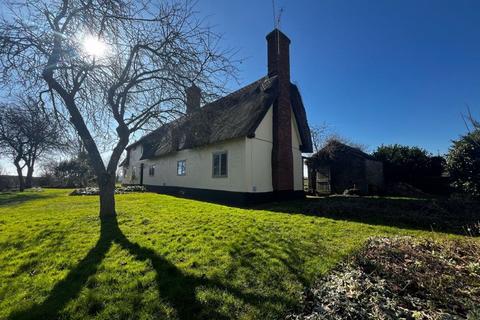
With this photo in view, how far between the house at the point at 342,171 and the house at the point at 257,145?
4153 mm

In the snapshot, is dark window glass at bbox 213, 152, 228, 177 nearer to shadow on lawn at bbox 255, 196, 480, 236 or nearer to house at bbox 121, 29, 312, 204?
house at bbox 121, 29, 312, 204

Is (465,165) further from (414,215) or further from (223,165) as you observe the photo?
(223,165)

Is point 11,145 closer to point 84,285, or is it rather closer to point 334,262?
point 84,285

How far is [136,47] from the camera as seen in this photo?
6668mm

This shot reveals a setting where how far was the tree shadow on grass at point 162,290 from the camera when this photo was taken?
2666mm

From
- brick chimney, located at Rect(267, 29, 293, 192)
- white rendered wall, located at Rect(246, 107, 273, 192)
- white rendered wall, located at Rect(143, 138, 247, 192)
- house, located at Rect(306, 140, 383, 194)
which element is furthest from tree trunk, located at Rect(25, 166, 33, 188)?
house, located at Rect(306, 140, 383, 194)

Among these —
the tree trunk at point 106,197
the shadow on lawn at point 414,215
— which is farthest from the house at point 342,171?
the tree trunk at point 106,197

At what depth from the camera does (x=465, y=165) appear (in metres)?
11.9

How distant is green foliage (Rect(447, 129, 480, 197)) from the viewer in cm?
1142

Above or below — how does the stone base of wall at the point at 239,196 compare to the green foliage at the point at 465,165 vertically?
below

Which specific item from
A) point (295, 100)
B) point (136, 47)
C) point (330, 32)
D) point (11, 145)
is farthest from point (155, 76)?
point (11, 145)

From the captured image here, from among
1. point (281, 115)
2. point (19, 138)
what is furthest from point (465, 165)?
point (19, 138)

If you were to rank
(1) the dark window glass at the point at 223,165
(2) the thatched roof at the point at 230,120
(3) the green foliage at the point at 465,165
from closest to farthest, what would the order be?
(2) the thatched roof at the point at 230,120, (3) the green foliage at the point at 465,165, (1) the dark window glass at the point at 223,165

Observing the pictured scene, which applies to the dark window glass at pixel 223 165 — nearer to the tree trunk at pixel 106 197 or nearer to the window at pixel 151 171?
the tree trunk at pixel 106 197
